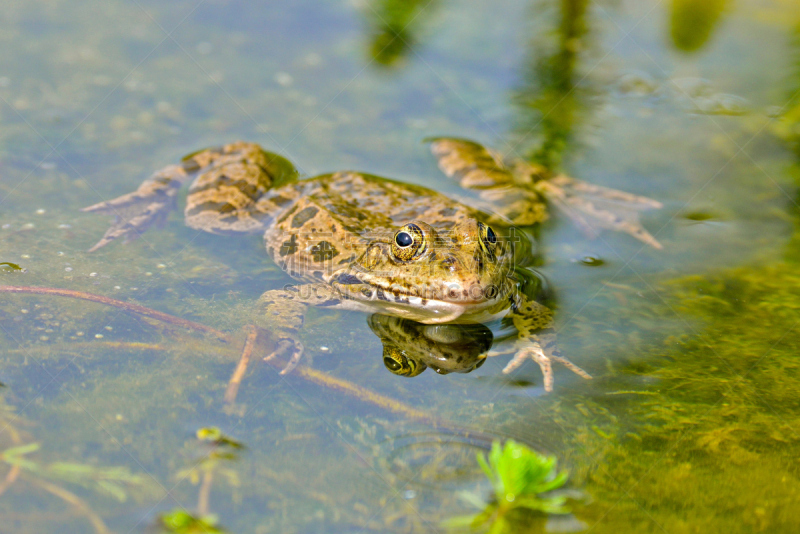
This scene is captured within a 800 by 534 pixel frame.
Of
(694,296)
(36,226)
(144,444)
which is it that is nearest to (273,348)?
(144,444)

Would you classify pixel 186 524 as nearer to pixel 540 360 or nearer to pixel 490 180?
pixel 540 360

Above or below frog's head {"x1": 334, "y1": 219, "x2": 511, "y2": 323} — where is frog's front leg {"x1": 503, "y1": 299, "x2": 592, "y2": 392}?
below

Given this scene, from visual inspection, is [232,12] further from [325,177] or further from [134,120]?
[325,177]

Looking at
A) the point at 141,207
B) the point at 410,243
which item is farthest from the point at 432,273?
the point at 141,207

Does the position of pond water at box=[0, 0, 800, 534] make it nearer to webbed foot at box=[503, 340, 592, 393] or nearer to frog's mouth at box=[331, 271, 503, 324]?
webbed foot at box=[503, 340, 592, 393]

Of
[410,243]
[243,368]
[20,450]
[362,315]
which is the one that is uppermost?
[410,243]

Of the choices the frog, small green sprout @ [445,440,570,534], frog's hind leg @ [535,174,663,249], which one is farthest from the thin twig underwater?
frog's hind leg @ [535,174,663,249]
